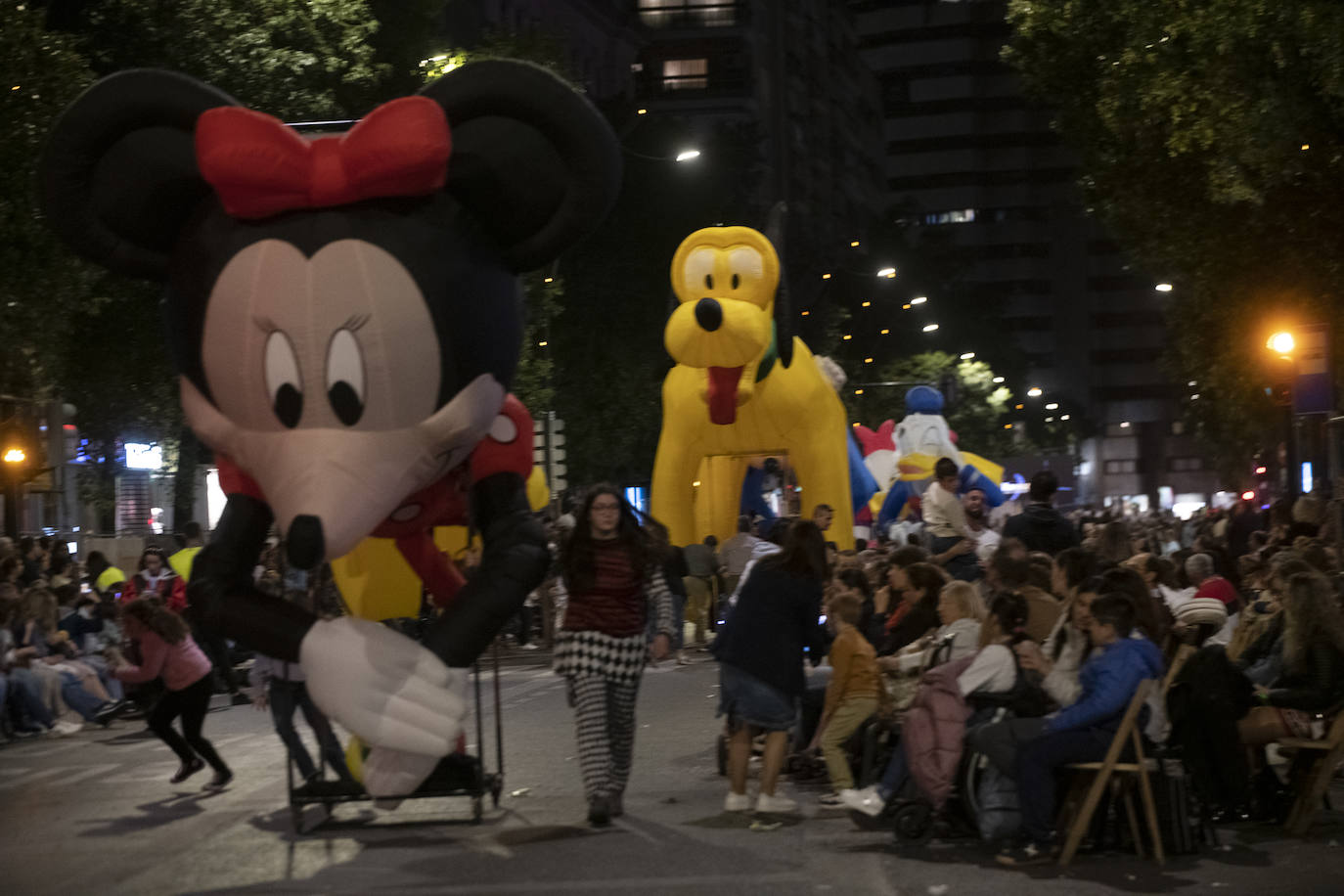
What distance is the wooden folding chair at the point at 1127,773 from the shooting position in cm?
870

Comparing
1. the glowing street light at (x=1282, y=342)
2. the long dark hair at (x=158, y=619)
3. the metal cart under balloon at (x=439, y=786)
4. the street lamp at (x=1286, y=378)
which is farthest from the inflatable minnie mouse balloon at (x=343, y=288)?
the glowing street light at (x=1282, y=342)

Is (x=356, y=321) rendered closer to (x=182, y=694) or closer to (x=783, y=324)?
(x=182, y=694)

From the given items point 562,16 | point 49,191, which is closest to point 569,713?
point 49,191

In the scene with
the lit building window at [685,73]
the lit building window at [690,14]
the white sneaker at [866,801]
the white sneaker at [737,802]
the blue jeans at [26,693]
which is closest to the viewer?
the white sneaker at [866,801]

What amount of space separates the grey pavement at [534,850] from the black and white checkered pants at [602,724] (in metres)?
0.25

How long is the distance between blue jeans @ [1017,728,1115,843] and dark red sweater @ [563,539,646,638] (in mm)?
2186

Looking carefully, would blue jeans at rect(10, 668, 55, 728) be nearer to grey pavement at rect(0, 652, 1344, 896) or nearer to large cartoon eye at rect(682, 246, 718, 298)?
grey pavement at rect(0, 652, 1344, 896)

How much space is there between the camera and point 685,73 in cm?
8262

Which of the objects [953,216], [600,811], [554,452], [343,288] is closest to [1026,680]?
[600,811]

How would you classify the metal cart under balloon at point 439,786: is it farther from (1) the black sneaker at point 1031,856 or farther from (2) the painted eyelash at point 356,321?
(1) the black sneaker at point 1031,856

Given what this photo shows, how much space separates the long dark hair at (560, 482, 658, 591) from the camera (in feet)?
33.3

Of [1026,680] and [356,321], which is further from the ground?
[356,321]

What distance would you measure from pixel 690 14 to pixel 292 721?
7466 centimetres

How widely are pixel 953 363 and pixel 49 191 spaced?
214 ft
